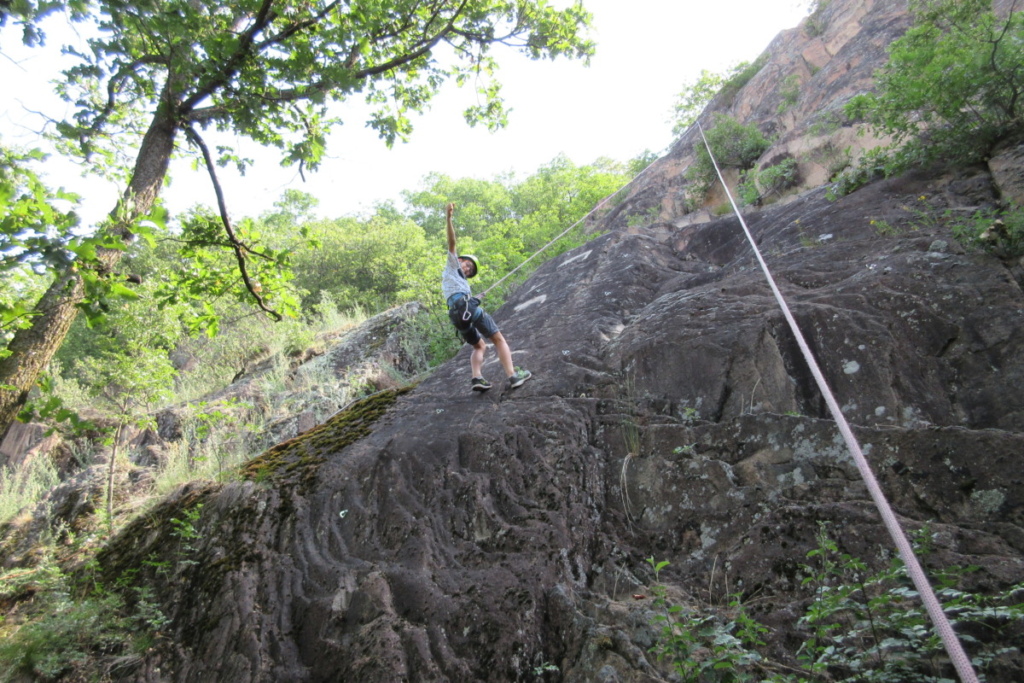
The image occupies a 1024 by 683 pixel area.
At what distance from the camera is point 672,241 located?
6.73 metres

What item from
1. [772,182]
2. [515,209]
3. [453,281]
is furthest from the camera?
[515,209]

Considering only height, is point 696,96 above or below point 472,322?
above

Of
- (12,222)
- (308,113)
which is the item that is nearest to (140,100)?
(308,113)

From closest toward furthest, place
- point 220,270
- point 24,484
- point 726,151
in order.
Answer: point 220,270, point 24,484, point 726,151

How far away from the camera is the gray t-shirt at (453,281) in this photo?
464 centimetres

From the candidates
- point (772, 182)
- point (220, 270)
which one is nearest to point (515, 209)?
point (772, 182)

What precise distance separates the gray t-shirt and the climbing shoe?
0.86 m

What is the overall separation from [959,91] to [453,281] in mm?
4513

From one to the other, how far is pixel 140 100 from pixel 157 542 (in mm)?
4279

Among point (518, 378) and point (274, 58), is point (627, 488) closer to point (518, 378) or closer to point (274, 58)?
point (518, 378)

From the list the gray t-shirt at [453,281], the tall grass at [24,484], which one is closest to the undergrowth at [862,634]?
the gray t-shirt at [453,281]

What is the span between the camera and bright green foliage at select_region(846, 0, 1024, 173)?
14.3ft

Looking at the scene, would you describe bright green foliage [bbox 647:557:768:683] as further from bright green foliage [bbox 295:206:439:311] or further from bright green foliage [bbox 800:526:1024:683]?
bright green foliage [bbox 295:206:439:311]

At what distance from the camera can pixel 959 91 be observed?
4.47 m
